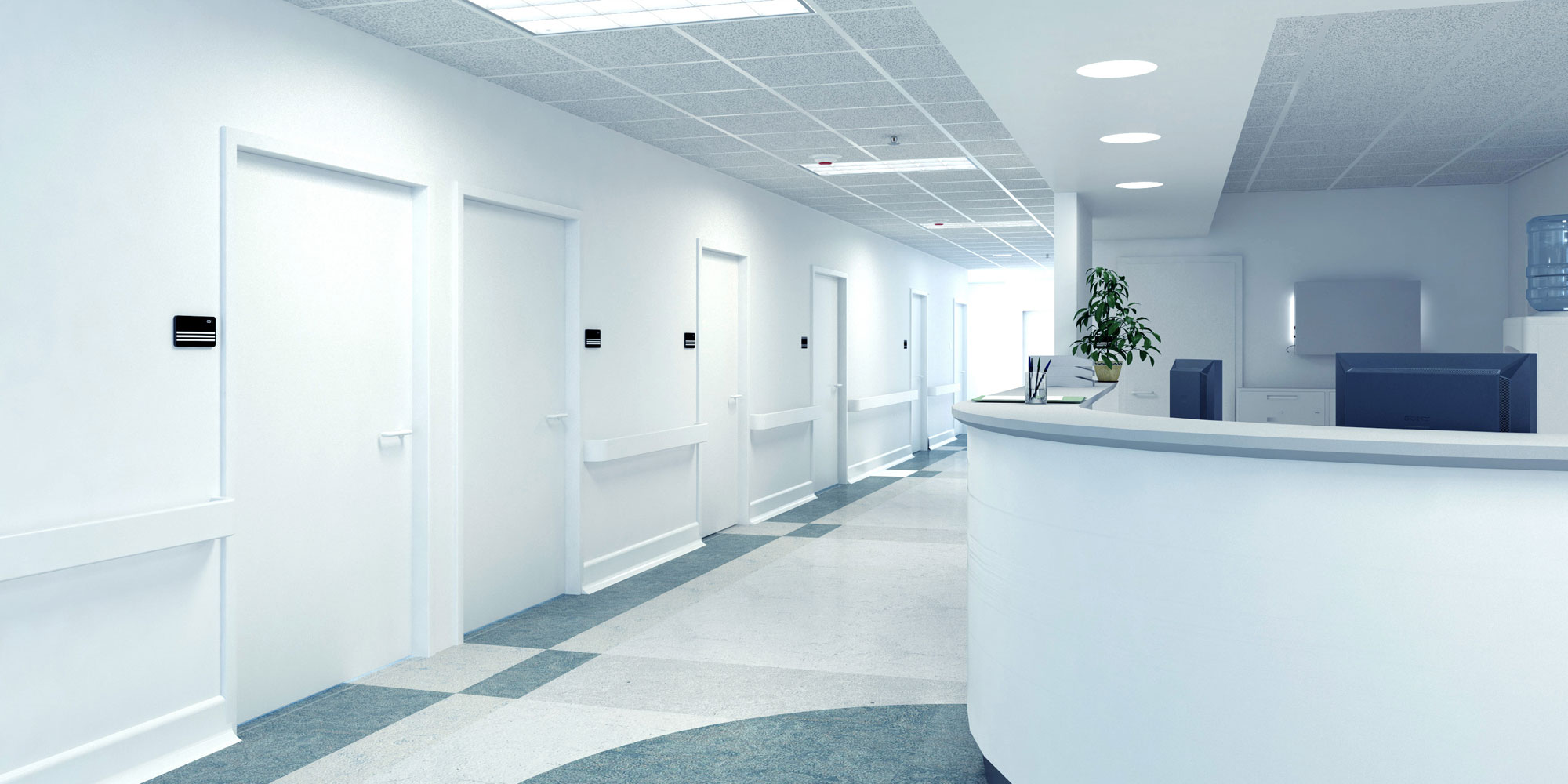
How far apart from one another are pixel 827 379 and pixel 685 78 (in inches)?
230

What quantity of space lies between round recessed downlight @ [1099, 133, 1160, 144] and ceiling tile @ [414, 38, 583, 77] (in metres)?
2.53

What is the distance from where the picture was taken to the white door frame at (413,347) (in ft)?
12.4

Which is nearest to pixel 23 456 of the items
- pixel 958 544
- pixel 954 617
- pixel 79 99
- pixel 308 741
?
pixel 79 99

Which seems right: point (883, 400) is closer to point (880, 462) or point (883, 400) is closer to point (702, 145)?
point (880, 462)

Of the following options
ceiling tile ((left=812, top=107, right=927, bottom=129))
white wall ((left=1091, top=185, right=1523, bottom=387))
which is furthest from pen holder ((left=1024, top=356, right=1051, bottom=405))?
white wall ((left=1091, top=185, right=1523, bottom=387))

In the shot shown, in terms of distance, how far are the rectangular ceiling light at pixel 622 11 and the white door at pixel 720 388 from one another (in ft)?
11.1

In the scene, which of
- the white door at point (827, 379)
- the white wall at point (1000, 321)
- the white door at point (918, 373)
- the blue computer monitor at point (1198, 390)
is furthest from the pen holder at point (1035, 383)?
the white wall at point (1000, 321)

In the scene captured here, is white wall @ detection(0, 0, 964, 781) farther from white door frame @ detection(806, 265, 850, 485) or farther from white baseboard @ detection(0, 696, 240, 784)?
white door frame @ detection(806, 265, 850, 485)

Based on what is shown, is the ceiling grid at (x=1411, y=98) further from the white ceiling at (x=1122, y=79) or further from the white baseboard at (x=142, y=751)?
the white baseboard at (x=142, y=751)

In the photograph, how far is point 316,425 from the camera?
4.34 metres

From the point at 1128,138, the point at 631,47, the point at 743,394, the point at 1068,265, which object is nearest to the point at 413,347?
the point at 631,47

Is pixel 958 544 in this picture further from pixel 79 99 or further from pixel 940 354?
pixel 940 354

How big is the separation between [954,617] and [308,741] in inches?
123

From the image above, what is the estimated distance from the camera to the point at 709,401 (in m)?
8.06
